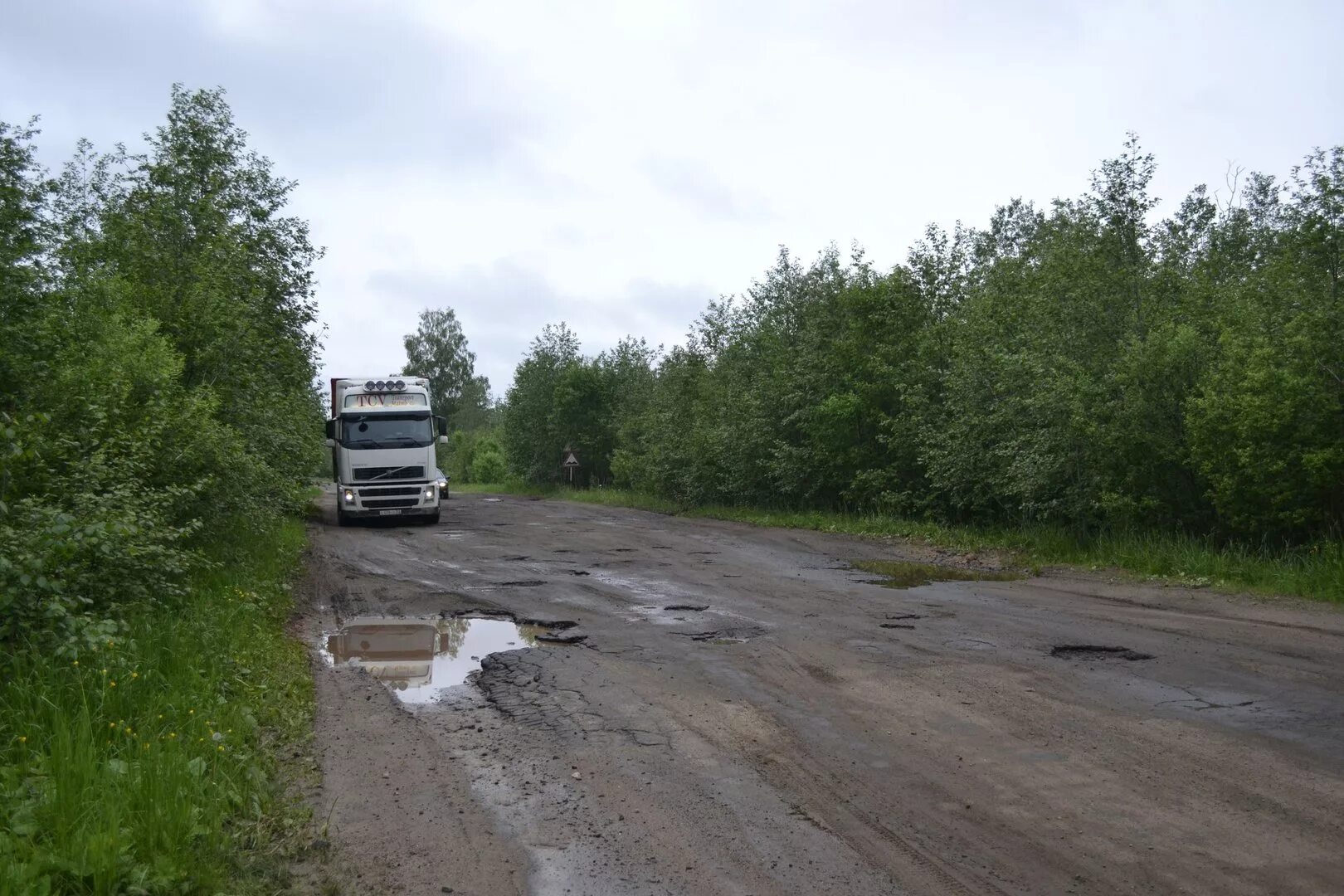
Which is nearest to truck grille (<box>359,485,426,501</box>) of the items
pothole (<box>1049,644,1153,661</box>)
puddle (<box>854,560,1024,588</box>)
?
puddle (<box>854,560,1024,588</box>)

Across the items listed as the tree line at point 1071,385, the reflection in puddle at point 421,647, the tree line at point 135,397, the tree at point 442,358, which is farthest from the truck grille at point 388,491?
the tree at point 442,358

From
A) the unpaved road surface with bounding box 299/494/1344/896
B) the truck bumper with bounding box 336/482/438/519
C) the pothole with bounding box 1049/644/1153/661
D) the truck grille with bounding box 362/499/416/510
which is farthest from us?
the truck grille with bounding box 362/499/416/510

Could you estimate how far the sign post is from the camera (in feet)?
143

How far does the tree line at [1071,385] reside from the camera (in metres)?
11.9

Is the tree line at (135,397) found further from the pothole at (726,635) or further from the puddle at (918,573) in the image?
the puddle at (918,573)

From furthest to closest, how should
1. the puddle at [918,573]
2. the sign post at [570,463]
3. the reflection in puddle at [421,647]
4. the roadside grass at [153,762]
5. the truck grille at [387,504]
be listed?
the sign post at [570,463], the truck grille at [387,504], the puddle at [918,573], the reflection in puddle at [421,647], the roadside grass at [153,762]

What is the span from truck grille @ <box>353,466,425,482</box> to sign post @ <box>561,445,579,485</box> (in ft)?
64.3

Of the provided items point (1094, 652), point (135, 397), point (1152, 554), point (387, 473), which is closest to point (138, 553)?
point (135, 397)

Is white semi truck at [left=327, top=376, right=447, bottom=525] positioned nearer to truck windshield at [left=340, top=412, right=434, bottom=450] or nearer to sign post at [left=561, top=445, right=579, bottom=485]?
truck windshield at [left=340, top=412, right=434, bottom=450]

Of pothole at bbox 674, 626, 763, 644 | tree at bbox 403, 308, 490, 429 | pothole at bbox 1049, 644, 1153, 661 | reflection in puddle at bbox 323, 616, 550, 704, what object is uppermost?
tree at bbox 403, 308, 490, 429

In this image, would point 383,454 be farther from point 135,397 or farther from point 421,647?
point 421,647

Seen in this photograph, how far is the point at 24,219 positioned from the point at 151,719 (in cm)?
613

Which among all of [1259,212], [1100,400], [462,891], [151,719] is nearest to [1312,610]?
[1100,400]

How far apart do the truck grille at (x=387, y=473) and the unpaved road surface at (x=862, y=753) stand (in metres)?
12.9
